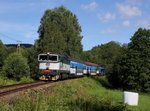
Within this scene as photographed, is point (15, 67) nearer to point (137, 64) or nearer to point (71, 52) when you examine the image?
point (137, 64)

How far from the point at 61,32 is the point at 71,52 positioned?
4746mm

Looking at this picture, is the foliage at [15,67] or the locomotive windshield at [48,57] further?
the foliage at [15,67]

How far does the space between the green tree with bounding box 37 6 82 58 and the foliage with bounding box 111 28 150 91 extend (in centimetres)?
1510

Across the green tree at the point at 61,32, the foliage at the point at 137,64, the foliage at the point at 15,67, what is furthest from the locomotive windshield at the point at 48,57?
the green tree at the point at 61,32

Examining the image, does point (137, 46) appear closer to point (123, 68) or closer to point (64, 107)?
point (123, 68)

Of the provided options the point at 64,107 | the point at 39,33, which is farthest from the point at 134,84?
the point at 64,107

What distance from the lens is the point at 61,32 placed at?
82.3 metres

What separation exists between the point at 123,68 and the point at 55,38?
18062 mm

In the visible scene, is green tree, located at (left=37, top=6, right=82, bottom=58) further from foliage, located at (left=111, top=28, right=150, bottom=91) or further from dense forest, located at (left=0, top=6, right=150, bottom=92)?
foliage, located at (left=111, top=28, right=150, bottom=91)

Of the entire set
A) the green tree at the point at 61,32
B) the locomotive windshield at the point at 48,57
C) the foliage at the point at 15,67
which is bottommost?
the foliage at the point at 15,67

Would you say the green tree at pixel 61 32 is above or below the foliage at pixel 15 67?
above

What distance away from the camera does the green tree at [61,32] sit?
77062mm

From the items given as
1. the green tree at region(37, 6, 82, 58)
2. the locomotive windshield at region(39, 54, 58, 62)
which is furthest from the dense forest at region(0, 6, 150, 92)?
the locomotive windshield at region(39, 54, 58, 62)

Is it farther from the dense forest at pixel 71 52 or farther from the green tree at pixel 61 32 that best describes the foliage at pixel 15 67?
the green tree at pixel 61 32
